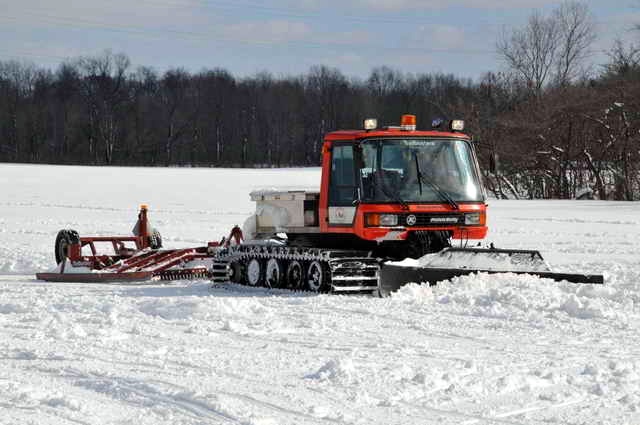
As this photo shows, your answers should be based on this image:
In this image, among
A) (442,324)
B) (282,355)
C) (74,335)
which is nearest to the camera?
(282,355)

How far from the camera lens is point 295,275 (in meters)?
13.5

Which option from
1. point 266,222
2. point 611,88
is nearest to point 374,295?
point 266,222

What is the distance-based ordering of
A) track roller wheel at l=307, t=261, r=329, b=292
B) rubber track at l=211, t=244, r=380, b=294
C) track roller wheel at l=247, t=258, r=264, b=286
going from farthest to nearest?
1. track roller wheel at l=247, t=258, r=264, b=286
2. track roller wheel at l=307, t=261, r=329, b=292
3. rubber track at l=211, t=244, r=380, b=294

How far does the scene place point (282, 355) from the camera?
341 inches

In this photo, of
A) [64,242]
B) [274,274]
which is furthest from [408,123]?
[64,242]

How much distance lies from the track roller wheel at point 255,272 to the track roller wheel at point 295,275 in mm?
685

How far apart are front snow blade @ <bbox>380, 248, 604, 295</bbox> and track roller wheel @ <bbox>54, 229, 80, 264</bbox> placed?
19.1ft

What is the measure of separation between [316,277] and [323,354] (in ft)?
14.3

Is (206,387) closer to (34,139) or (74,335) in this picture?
(74,335)

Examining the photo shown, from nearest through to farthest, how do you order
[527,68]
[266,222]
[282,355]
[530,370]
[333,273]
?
[530,370], [282,355], [333,273], [266,222], [527,68]

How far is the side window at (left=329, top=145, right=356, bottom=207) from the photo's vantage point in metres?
13.1

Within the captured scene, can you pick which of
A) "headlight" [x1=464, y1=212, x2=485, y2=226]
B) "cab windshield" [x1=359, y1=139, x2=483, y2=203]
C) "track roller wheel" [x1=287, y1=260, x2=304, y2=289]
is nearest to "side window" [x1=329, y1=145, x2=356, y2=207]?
"cab windshield" [x1=359, y1=139, x2=483, y2=203]

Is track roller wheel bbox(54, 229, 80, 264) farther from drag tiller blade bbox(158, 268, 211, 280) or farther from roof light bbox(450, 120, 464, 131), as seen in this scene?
roof light bbox(450, 120, 464, 131)

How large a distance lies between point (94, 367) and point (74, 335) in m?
1.55
